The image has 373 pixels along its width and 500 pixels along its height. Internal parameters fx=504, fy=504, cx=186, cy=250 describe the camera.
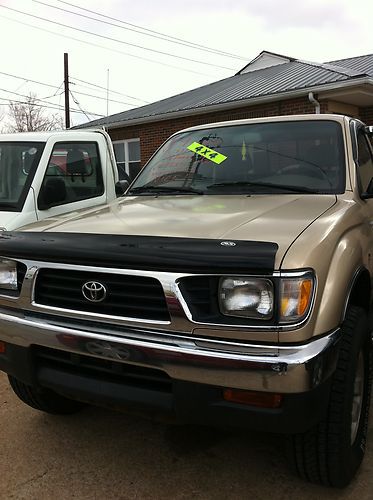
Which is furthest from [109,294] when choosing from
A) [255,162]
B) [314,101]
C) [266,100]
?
[266,100]

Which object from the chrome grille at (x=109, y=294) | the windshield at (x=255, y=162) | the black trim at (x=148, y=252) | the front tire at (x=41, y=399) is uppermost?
the windshield at (x=255, y=162)

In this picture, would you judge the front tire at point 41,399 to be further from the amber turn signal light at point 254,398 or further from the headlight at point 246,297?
the headlight at point 246,297

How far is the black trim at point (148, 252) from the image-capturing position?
1.95 metres

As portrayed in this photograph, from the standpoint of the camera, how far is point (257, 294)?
77.6 inches

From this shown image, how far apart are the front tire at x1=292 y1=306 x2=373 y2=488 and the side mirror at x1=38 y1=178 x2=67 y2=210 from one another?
3.41 meters

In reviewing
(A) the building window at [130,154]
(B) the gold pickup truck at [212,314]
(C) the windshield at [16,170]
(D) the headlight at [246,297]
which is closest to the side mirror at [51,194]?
(C) the windshield at [16,170]

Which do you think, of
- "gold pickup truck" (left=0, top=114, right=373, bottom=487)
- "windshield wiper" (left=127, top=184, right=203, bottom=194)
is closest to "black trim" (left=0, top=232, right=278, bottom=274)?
"gold pickup truck" (left=0, top=114, right=373, bottom=487)

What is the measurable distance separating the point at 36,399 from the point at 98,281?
1.28 m

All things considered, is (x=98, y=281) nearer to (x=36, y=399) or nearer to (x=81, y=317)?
(x=81, y=317)

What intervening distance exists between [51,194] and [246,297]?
3.51 meters

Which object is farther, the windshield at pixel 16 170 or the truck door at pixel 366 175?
the windshield at pixel 16 170

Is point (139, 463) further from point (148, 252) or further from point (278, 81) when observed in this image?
point (278, 81)

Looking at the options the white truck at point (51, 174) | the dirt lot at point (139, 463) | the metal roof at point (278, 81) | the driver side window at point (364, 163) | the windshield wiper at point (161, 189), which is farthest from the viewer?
the metal roof at point (278, 81)

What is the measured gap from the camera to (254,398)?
1981 mm
